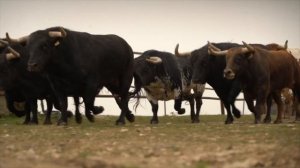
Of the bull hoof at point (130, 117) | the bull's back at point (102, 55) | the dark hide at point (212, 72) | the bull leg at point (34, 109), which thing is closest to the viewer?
the bull's back at point (102, 55)

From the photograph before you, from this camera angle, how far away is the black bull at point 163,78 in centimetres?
→ 1416

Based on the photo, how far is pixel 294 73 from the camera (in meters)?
12.8

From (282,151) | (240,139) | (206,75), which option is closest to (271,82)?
(206,75)

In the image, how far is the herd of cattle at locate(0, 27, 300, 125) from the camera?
34.2 feet

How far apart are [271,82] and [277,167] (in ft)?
23.7

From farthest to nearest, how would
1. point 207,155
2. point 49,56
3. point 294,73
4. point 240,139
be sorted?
point 294,73 < point 49,56 < point 240,139 < point 207,155

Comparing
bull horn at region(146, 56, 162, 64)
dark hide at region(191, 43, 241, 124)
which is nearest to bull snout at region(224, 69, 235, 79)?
dark hide at region(191, 43, 241, 124)

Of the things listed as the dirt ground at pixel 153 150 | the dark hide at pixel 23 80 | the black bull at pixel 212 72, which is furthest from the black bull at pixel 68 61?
the dirt ground at pixel 153 150

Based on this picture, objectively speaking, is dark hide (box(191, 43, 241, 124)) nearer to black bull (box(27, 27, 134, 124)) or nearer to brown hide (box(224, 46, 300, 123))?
brown hide (box(224, 46, 300, 123))

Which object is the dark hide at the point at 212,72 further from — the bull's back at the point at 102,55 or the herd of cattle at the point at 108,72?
the bull's back at the point at 102,55

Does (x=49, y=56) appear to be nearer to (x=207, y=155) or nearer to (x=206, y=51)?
(x=206, y=51)

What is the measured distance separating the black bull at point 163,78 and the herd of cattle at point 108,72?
3cm

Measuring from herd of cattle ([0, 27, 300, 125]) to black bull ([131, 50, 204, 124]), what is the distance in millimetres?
25

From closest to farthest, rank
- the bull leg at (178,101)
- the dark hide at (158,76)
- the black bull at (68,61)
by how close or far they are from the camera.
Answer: the black bull at (68,61)
the dark hide at (158,76)
the bull leg at (178,101)
